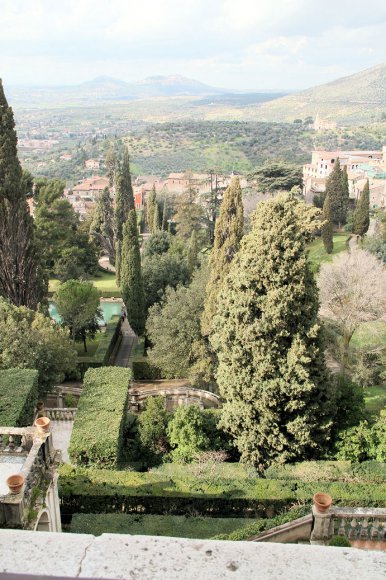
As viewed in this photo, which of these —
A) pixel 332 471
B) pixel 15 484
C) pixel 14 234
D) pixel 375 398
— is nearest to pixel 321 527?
pixel 15 484

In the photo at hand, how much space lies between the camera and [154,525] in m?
11.0

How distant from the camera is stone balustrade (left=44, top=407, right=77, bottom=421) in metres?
16.3

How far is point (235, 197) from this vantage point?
68.8ft

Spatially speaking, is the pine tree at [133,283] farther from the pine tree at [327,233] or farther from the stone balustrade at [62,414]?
the pine tree at [327,233]

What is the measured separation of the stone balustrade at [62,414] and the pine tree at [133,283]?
1041 centimetres

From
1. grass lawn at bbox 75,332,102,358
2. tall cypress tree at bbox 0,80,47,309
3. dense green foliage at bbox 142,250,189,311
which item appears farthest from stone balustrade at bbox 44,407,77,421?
dense green foliage at bbox 142,250,189,311

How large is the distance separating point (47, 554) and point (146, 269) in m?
27.3

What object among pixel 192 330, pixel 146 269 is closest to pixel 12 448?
pixel 192 330

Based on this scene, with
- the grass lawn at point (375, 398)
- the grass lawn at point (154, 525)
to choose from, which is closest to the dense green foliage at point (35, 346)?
the grass lawn at point (154, 525)

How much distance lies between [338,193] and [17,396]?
37773 mm

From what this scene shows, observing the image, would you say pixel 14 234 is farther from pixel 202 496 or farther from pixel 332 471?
pixel 332 471

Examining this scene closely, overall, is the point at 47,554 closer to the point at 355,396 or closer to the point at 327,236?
the point at 355,396

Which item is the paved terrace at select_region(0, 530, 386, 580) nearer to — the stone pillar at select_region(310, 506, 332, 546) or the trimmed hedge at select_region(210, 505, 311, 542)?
the stone pillar at select_region(310, 506, 332, 546)

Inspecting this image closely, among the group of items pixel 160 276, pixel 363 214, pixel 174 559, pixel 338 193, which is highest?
pixel 174 559
